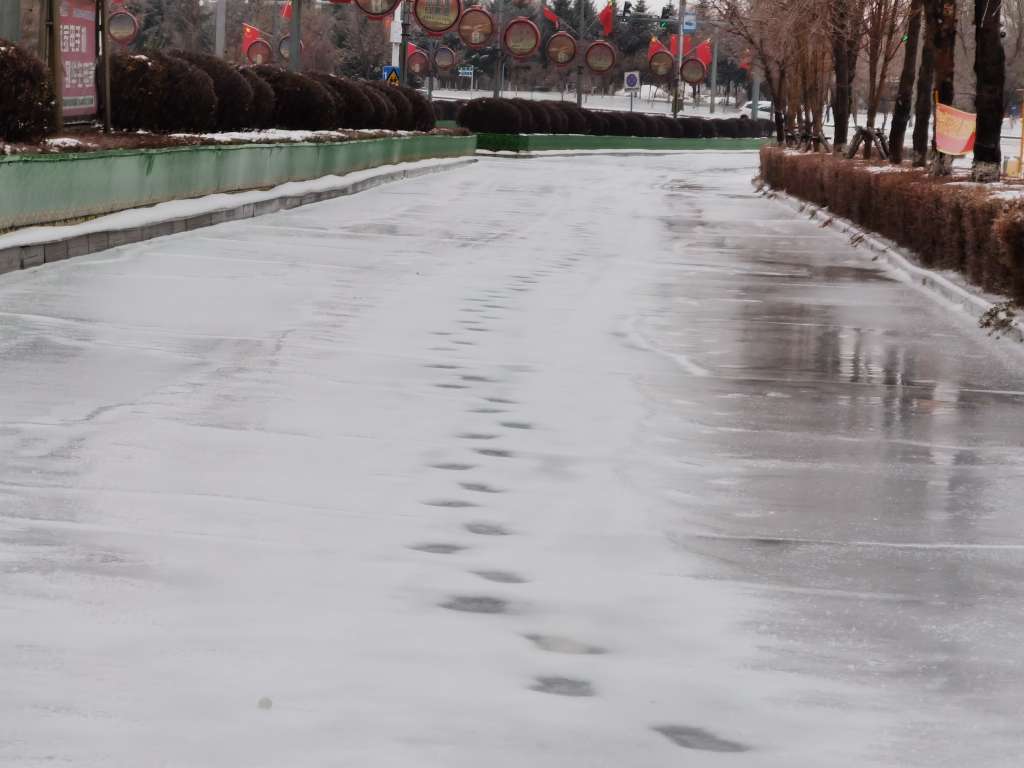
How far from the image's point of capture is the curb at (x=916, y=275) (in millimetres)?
16109

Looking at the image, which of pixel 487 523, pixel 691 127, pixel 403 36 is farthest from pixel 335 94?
pixel 691 127

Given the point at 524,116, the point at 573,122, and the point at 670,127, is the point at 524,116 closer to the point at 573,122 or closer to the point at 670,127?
the point at 573,122

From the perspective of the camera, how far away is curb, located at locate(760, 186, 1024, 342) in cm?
1611

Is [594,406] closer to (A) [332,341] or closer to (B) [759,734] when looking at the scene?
(A) [332,341]

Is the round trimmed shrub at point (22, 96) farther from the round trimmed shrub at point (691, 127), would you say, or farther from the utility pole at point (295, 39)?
the round trimmed shrub at point (691, 127)

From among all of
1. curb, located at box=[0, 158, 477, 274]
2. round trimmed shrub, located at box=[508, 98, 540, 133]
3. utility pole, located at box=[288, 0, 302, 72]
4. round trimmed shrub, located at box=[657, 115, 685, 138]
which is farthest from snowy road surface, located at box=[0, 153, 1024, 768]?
round trimmed shrub, located at box=[657, 115, 685, 138]

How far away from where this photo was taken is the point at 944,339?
14508 mm

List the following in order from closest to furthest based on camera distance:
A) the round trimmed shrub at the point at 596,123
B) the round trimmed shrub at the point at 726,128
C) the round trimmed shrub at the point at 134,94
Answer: the round trimmed shrub at the point at 134,94
the round trimmed shrub at the point at 596,123
the round trimmed shrub at the point at 726,128

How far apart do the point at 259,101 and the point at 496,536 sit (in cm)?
2764

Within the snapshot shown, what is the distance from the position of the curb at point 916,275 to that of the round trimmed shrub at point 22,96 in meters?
9.42

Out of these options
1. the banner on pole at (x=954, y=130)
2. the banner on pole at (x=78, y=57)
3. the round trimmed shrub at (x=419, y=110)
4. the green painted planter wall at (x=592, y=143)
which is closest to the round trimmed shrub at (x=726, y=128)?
the green painted planter wall at (x=592, y=143)

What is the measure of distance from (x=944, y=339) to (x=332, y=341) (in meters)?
4.98

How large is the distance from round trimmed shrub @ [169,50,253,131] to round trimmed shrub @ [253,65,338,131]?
6006mm

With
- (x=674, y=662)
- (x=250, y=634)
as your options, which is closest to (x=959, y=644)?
(x=674, y=662)
